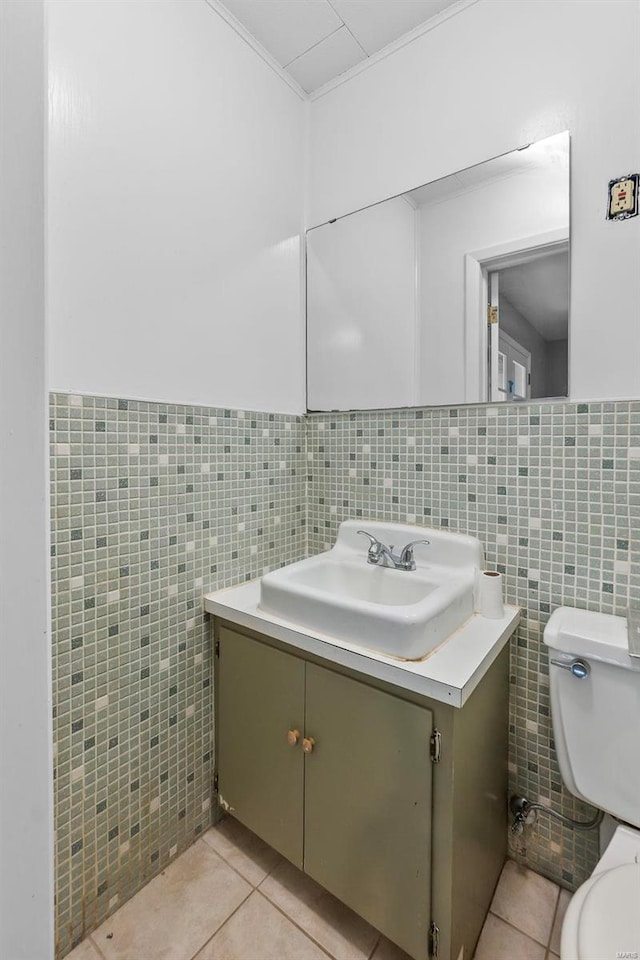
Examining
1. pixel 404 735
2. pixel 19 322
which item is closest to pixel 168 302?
pixel 19 322

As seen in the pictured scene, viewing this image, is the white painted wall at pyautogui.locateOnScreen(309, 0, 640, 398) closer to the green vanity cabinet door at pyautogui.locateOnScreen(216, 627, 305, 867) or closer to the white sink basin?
the white sink basin

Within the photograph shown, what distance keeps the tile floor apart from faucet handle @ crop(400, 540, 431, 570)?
A: 879 millimetres

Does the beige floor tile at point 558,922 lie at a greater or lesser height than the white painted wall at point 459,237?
lesser

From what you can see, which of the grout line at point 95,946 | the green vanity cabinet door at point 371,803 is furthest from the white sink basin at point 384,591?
the grout line at point 95,946

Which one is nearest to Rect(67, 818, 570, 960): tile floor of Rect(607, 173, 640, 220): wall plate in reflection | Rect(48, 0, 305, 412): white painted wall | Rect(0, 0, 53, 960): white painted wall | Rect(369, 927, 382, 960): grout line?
Rect(369, 927, 382, 960): grout line

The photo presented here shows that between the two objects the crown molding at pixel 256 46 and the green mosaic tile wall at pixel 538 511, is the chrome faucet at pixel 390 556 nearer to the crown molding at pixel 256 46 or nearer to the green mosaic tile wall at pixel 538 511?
the green mosaic tile wall at pixel 538 511

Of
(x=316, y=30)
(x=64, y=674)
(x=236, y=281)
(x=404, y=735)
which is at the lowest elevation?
(x=404, y=735)

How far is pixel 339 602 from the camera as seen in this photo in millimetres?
1044

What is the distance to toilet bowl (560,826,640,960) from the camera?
711 mm

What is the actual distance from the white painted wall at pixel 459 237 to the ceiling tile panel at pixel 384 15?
0.56 m

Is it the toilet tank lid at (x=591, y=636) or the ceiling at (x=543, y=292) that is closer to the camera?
the toilet tank lid at (x=591, y=636)

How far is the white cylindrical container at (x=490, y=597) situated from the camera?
1169mm

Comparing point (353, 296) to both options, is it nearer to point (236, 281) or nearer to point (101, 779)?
point (236, 281)

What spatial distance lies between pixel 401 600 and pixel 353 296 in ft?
3.42
